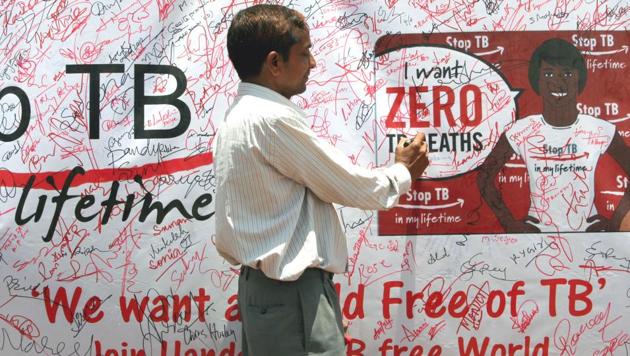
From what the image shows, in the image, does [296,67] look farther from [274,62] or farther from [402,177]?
[402,177]

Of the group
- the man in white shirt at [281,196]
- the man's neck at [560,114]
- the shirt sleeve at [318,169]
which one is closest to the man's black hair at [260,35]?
the man in white shirt at [281,196]

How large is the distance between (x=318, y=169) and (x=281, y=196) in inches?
5.1

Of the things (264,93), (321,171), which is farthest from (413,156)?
(264,93)

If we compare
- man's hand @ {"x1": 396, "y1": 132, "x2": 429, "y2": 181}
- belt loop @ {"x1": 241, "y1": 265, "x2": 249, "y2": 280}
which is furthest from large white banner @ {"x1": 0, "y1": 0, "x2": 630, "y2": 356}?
belt loop @ {"x1": 241, "y1": 265, "x2": 249, "y2": 280}

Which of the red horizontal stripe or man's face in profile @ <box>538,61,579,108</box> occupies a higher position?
man's face in profile @ <box>538,61,579,108</box>

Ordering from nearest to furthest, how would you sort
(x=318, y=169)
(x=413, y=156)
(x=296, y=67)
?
(x=318, y=169)
(x=296, y=67)
(x=413, y=156)

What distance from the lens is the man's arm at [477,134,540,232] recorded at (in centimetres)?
271

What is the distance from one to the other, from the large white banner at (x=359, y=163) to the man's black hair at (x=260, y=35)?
2.29 feet

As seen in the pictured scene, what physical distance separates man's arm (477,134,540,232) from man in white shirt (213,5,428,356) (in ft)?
2.47

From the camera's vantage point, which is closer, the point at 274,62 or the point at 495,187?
the point at 274,62

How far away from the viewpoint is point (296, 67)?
2.08m

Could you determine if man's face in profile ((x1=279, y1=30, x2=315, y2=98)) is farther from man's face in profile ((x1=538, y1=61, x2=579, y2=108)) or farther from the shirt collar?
man's face in profile ((x1=538, y1=61, x2=579, y2=108))

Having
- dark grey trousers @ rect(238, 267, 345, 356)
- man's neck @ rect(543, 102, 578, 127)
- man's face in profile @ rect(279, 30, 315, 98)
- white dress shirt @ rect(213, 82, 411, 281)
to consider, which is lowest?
dark grey trousers @ rect(238, 267, 345, 356)

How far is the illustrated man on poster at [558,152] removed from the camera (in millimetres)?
2703
